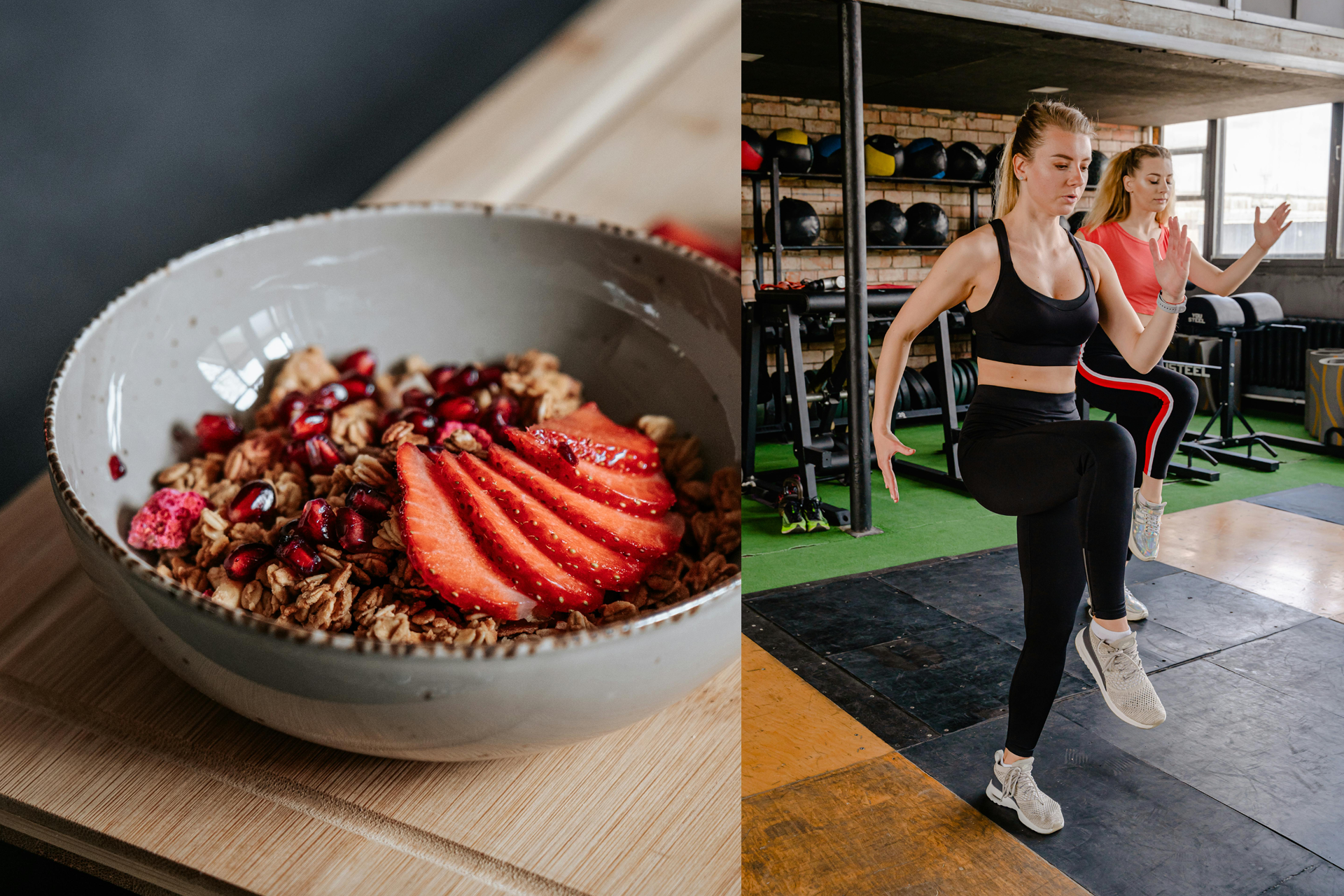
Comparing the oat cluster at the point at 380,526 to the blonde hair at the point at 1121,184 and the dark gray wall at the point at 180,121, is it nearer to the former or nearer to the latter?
the blonde hair at the point at 1121,184

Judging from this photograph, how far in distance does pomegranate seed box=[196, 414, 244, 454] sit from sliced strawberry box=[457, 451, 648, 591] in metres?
0.26

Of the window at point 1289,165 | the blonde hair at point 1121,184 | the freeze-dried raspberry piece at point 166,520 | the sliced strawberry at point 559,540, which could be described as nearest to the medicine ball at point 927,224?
the blonde hair at point 1121,184

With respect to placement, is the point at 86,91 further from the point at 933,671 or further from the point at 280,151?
the point at 933,671

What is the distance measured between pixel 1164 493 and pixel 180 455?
816 mm

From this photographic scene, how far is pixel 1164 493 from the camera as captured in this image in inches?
25.9

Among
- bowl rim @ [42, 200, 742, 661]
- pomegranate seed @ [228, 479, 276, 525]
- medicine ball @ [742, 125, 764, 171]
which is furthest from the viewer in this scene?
medicine ball @ [742, 125, 764, 171]

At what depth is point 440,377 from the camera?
786mm

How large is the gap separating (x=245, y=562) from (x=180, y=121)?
964 mm

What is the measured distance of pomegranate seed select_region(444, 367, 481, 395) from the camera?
76 cm

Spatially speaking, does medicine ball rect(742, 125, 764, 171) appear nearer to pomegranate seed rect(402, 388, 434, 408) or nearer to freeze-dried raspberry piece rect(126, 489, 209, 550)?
pomegranate seed rect(402, 388, 434, 408)

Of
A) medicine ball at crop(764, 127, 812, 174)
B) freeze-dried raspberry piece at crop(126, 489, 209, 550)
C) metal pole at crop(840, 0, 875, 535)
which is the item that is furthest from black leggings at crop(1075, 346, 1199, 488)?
medicine ball at crop(764, 127, 812, 174)

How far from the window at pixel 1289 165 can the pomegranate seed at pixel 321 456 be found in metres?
0.72

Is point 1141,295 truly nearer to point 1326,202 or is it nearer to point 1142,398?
point 1142,398

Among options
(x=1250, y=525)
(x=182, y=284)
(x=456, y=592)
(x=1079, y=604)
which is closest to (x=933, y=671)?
(x=1079, y=604)
